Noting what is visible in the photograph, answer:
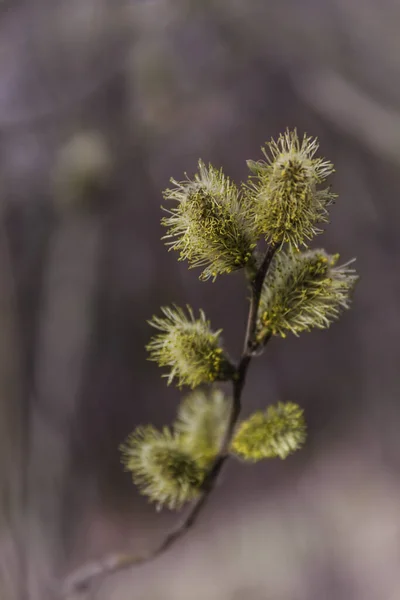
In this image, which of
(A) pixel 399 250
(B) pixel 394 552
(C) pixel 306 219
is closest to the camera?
(C) pixel 306 219

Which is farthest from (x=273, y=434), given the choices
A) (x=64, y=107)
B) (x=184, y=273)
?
(x=64, y=107)

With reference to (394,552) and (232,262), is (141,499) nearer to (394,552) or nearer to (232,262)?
(394,552)

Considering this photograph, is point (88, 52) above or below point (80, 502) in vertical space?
above

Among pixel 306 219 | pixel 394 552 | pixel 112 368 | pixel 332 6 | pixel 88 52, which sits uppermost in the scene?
pixel 332 6

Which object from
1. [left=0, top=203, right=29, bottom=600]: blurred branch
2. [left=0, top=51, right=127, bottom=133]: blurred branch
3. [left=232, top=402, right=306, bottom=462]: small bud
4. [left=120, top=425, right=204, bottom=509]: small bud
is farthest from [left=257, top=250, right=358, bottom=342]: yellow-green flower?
[left=0, top=51, right=127, bottom=133]: blurred branch

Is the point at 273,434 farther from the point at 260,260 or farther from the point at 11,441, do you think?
the point at 11,441

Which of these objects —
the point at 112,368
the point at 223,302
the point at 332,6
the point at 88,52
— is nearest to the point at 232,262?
the point at 223,302

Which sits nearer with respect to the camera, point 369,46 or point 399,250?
point 369,46

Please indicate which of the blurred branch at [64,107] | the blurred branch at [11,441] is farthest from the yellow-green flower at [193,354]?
the blurred branch at [64,107]
